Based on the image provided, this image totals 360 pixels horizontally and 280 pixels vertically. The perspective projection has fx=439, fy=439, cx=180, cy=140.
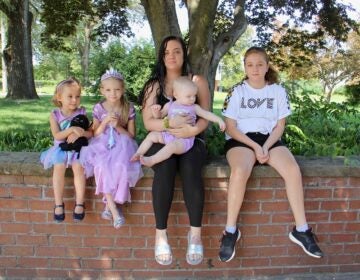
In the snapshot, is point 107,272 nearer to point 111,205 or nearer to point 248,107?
point 111,205

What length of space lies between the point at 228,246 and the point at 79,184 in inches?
48.1

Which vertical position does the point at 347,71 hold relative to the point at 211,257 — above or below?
above

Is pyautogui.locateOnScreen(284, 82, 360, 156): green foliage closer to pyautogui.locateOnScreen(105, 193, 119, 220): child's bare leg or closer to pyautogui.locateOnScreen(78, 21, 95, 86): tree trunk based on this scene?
pyautogui.locateOnScreen(105, 193, 119, 220): child's bare leg

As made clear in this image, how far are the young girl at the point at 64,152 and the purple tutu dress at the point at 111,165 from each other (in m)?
0.09

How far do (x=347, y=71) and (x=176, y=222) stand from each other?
95.3ft

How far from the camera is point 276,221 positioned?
360 centimetres

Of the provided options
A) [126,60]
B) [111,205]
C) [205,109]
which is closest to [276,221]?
[205,109]

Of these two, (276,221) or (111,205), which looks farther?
(276,221)

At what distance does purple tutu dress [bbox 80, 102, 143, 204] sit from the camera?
10.7 feet

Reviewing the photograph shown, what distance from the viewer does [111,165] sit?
129 inches

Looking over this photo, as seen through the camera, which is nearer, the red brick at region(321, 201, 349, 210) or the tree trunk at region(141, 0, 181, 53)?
the red brick at region(321, 201, 349, 210)

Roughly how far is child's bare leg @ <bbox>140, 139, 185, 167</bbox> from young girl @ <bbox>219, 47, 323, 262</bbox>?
439 mm

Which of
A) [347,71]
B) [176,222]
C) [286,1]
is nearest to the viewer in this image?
[176,222]

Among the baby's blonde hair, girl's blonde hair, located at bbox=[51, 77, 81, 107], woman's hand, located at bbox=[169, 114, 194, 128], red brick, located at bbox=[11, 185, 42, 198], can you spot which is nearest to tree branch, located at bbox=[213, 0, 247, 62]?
the baby's blonde hair
